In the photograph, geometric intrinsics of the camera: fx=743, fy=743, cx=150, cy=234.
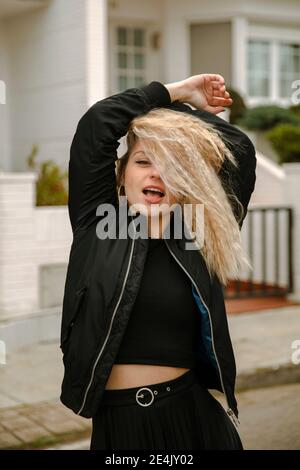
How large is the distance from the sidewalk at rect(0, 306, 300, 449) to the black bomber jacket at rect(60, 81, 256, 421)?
97.3 inches

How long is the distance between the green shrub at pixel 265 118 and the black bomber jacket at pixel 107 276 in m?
9.65

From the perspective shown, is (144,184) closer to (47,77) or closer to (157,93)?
(157,93)

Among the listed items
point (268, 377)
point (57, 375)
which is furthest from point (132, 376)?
point (268, 377)

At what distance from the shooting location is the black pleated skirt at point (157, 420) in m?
2.36

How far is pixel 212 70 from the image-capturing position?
1257 cm

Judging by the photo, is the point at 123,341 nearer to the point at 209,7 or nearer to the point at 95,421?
the point at 95,421

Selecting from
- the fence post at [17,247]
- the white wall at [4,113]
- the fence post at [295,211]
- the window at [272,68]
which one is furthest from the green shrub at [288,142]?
the fence post at [17,247]

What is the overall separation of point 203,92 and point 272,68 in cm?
1107

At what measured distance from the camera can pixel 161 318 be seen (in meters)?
2.38

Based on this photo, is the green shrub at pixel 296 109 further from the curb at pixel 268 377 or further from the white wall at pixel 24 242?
the curb at pixel 268 377

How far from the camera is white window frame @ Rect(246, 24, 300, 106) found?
1281 centimetres

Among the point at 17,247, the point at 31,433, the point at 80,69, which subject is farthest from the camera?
the point at 80,69

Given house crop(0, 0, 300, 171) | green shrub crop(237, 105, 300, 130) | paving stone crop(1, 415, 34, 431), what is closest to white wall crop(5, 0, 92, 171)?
house crop(0, 0, 300, 171)

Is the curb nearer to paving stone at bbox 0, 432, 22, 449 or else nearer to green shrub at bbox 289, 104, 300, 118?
paving stone at bbox 0, 432, 22, 449
